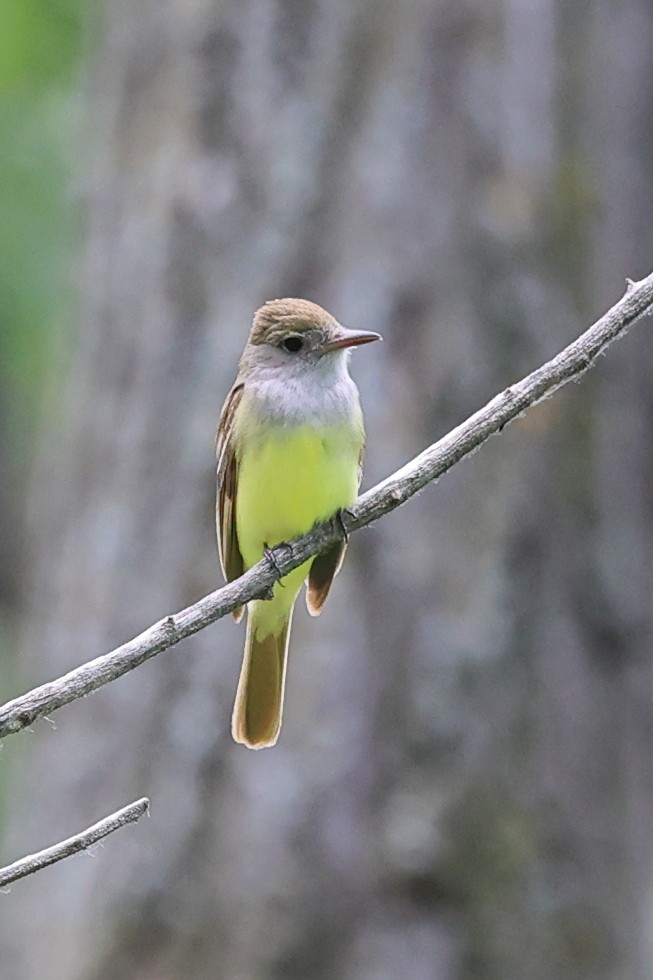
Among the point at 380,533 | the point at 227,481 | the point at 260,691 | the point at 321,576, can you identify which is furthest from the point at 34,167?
the point at 260,691

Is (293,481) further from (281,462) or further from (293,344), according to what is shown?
(293,344)

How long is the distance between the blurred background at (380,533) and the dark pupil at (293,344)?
1.54m

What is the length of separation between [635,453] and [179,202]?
6.61ft

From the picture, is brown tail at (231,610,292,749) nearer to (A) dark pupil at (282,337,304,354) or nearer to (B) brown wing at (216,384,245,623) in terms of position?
(B) brown wing at (216,384,245,623)

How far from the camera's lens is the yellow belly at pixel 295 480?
353 cm

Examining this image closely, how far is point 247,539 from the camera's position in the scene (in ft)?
12.6

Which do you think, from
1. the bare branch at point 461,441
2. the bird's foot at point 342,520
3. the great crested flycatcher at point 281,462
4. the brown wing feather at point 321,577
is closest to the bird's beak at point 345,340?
the great crested flycatcher at point 281,462

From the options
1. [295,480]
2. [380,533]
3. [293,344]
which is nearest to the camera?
[295,480]

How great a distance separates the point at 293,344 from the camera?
383 cm

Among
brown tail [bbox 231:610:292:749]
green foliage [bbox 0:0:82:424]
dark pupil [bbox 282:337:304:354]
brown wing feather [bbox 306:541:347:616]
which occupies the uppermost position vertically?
green foliage [bbox 0:0:82:424]

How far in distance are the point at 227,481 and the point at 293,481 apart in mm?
363

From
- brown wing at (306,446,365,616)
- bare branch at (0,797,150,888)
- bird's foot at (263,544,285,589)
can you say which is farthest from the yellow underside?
bare branch at (0,797,150,888)

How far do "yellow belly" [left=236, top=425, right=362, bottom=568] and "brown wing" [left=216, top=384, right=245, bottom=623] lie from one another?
83 mm

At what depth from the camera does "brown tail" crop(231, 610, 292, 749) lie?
3416 mm
